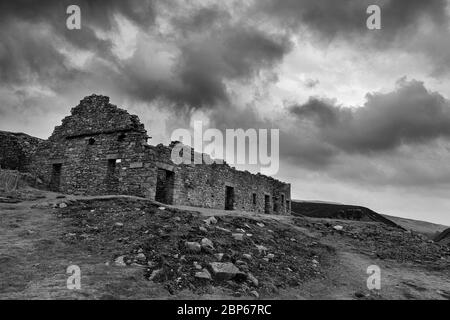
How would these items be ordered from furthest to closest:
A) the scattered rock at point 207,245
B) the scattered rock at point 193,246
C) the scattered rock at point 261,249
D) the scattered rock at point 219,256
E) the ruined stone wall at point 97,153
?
1. the ruined stone wall at point 97,153
2. the scattered rock at point 261,249
3. the scattered rock at point 207,245
4. the scattered rock at point 193,246
5. the scattered rock at point 219,256

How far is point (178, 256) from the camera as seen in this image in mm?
6918

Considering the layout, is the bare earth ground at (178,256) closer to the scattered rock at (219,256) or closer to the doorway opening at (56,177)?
the scattered rock at (219,256)

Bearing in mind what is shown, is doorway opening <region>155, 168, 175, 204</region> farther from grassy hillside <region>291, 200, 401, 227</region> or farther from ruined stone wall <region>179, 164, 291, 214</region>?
grassy hillside <region>291, 200, 401, 227</region>

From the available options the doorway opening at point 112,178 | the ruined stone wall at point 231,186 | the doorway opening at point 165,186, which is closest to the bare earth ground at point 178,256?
the doorway opening at point 112,178

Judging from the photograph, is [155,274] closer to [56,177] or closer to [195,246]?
[195,246]

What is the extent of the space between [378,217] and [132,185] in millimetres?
18332

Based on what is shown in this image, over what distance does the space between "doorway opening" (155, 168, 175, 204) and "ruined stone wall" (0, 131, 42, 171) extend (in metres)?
7.72

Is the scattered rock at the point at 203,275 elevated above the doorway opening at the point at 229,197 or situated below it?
below

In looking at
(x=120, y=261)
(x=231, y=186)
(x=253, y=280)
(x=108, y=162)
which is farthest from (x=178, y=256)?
(x=231, y=186)

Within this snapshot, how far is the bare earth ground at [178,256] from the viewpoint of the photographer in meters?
5.61

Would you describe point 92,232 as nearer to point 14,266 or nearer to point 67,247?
point 67,247

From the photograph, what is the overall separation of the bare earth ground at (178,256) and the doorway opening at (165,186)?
17.5 ft

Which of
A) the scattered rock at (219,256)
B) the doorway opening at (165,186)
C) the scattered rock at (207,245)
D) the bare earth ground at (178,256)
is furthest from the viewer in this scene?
the doorway opening at (165,186)
